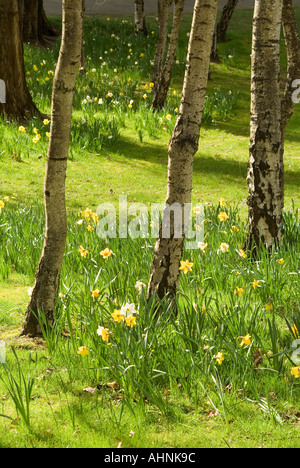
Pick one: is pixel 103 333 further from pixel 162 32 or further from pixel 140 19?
pixel 140 19

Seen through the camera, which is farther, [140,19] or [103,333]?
[140,19]

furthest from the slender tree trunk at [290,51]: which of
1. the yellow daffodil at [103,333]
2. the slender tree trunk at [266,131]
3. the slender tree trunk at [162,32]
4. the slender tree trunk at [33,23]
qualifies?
the slender tree trunk at [33,23]

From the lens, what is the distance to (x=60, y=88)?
3670 mm

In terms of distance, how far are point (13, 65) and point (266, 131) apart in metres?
5.98

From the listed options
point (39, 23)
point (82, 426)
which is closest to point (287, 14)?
point (82, 426)

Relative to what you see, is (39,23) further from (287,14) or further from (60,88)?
(60,88)

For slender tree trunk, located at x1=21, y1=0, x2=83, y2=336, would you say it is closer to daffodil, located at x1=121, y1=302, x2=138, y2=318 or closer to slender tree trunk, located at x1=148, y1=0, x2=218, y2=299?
daffodil, located at x1=121, y1=302, x2=138, y2=318

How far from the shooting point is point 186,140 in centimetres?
391

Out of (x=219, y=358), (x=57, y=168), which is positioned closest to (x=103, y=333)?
(x=219, y=358)

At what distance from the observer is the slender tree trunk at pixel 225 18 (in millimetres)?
15125

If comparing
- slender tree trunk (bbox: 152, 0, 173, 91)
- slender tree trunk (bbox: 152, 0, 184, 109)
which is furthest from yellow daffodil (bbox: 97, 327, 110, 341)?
slender tree trunk (bbox: 152, 0, 173, 91)

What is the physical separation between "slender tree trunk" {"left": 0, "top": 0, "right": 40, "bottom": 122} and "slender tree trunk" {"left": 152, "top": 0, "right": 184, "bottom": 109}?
7.35ft

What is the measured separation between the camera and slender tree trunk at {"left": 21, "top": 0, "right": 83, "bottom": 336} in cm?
362

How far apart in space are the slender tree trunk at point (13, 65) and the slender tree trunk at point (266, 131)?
5673 mm
